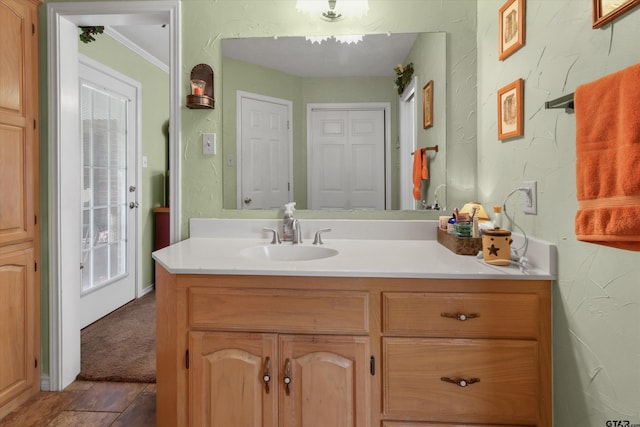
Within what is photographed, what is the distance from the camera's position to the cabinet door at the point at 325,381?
132 cm

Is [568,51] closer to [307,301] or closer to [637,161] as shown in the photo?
[637,161]

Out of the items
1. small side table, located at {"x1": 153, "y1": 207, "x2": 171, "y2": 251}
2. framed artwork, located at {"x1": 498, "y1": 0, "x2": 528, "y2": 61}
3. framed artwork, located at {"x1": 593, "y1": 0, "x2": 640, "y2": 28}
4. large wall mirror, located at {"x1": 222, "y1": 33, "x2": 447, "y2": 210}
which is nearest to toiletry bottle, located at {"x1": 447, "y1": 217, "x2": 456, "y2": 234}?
large wall mirror, located at {"x1": 222, "y1": 33, "x2": 447, "y2": 210}

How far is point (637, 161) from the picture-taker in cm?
77

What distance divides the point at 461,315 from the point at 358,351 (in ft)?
1.19

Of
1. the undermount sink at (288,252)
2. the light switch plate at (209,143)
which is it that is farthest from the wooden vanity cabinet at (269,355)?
the light switch plate at (209,143)

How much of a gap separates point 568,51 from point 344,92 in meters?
1.04

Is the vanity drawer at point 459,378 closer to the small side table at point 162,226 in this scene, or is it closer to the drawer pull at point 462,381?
the drawer pull at point 462,381

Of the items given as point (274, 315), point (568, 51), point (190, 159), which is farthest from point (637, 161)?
point (190, 159)

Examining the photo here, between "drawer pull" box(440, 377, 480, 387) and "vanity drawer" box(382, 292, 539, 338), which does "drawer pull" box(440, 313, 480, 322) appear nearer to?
"vanity drawer" box(382, 292, 539, 338)

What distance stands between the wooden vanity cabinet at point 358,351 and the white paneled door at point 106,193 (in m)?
2.03

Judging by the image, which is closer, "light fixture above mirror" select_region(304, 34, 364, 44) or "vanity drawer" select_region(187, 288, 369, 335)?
"vanity drawer" select_region(187, 288, 369, 335)

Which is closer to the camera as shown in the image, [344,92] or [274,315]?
[274,315]

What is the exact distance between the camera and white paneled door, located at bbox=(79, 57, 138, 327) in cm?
305

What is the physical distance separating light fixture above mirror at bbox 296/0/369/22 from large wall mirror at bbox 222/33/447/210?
0.13 m
